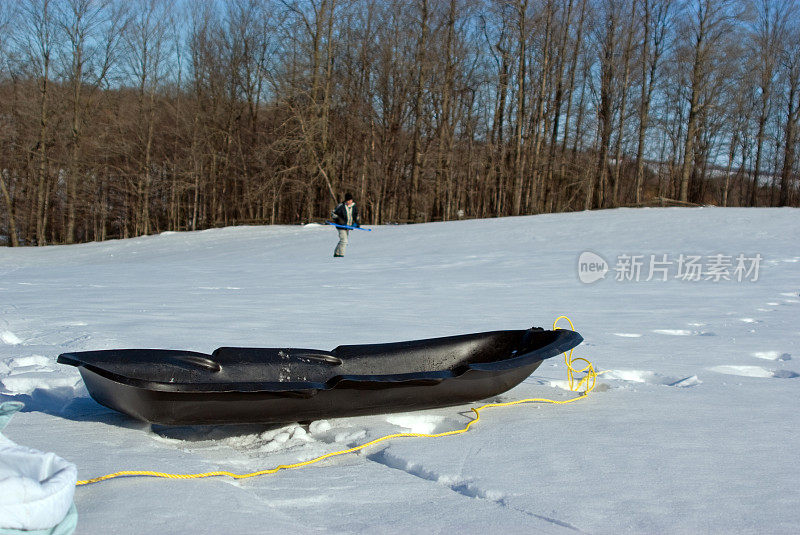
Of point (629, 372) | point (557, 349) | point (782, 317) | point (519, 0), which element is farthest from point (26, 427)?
point (519, 0)

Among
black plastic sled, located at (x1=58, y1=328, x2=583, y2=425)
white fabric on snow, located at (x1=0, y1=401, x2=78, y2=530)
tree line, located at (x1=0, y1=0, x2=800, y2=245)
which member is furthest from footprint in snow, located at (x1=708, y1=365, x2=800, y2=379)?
tree line, located at (x1=0, y1=0, x2=800, y2=245)

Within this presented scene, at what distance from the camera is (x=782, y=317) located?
665cm

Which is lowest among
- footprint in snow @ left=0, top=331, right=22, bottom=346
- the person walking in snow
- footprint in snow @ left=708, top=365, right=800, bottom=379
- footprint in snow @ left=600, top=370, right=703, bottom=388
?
footprint in snow @ left=0, top=331, right=22, bottom=346

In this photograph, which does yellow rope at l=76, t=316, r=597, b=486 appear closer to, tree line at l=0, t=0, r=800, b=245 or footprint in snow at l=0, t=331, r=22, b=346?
footprint in snow at l=0, t=331, r=22, b=346

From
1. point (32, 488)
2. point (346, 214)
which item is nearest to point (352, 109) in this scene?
point (346, 214)

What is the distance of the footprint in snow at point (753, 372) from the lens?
4.35 metres

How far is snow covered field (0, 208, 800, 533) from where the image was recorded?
2174mm

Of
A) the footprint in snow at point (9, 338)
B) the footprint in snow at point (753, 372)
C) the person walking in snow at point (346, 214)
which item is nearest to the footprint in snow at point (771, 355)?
the footprint in snow at point (753, 372)

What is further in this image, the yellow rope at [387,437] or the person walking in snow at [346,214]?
the person walking in snow at [346,214]

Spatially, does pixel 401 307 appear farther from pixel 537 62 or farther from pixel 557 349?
pixel 537 62
